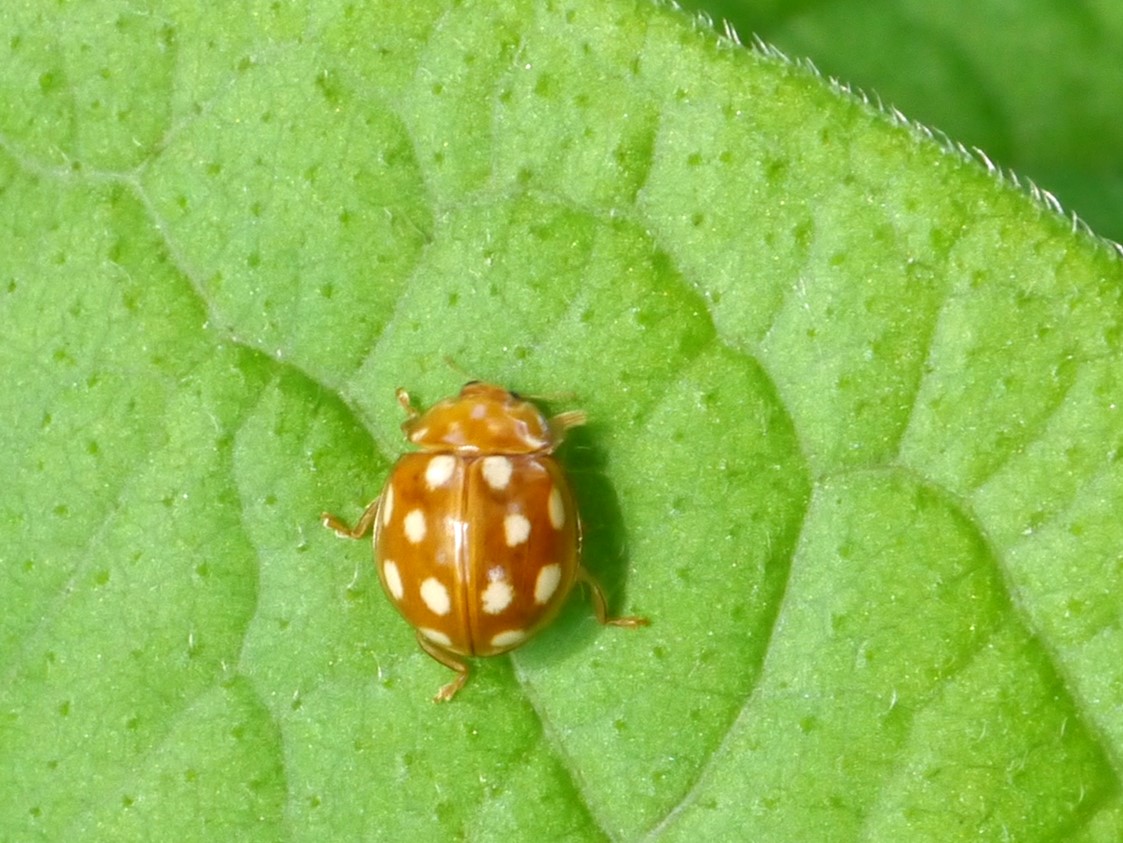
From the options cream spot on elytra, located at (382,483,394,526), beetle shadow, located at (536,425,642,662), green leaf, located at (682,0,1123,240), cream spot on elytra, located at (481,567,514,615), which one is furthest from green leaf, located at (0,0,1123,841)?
green leaf, located at (682,0,1123,240)

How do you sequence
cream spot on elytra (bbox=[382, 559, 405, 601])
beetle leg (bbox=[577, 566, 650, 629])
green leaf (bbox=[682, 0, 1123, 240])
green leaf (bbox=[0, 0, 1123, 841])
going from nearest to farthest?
green leaf (bbox=[0, 0, 1123, 841]) < cream spot on elytra (bbox=[382, 559, 405, 601]) < beetle leg (bbox=[577, 566, 650, 629]) < green leaf (bbox=[682, 0, 1123, 240])

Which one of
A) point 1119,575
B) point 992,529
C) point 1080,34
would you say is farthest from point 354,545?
point 1080,34

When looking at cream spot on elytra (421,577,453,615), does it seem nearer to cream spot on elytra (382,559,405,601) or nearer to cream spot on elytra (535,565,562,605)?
cream spot on elytra (382,559,405,601)

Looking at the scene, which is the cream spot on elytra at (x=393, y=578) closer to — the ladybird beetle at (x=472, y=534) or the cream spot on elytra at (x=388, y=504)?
the ladybird beetle at (x=472, y=534)

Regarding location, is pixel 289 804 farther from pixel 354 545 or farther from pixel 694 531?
pixel 694 531

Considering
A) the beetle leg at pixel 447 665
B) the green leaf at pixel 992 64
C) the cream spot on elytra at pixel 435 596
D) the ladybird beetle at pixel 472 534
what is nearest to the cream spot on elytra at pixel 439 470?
the ladybird beetle at pixel 472 534

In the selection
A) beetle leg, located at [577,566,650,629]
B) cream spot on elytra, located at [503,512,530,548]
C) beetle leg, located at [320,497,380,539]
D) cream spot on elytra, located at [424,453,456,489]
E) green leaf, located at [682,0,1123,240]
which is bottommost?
beetle leg, located at [320,497,380,539]

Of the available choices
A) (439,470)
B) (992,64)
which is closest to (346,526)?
(439,470)

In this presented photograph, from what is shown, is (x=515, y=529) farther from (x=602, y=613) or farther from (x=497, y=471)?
(x=602, y=613)
